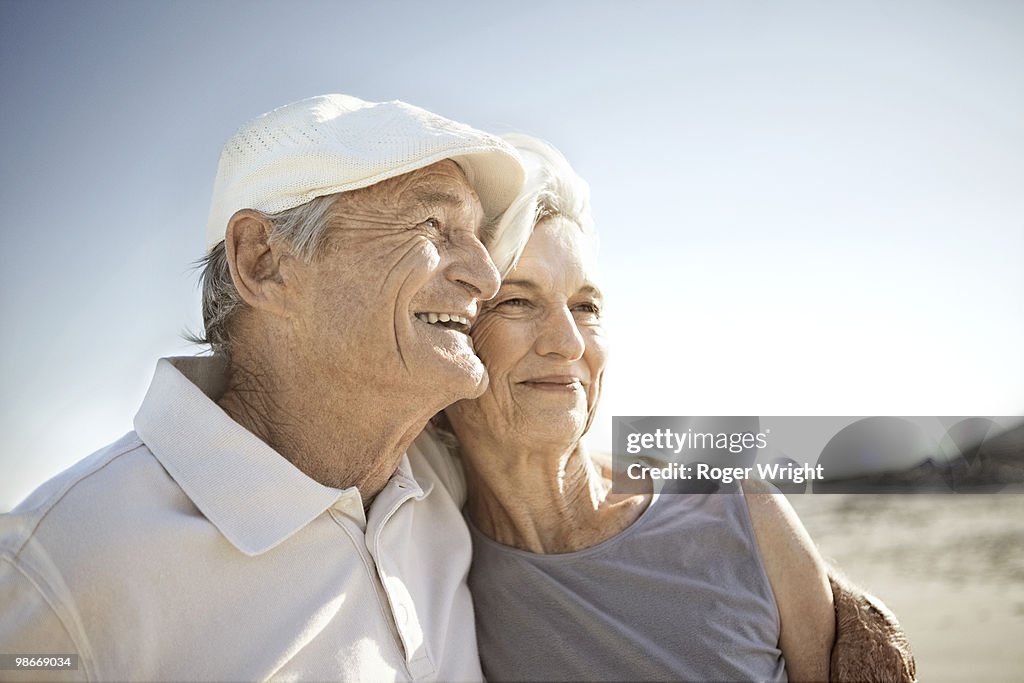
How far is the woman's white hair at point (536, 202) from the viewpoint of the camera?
263 cm

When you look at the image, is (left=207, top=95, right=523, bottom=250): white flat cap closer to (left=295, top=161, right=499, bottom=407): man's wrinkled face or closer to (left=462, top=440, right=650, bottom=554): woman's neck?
(left=295, top=161, right=499, bottom=407): man's wrinkled face

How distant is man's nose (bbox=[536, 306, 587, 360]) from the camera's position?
2.62 meters

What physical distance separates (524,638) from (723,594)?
651 millimetres

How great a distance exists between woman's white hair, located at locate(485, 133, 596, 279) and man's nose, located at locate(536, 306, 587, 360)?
220mm

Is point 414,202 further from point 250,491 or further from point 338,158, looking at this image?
point 250,491

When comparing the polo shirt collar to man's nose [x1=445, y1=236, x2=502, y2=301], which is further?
man's nose [x1=445, y1=236, x2=502, y2=301]

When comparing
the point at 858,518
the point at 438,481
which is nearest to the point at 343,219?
the point at 438,481

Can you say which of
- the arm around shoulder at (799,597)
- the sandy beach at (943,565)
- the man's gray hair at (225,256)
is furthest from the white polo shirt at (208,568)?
the sandy beach at (943,565)

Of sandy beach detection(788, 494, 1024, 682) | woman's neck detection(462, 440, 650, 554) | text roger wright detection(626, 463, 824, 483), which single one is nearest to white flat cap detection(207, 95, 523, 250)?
woman's neck detection(462, 440, 650, 554)

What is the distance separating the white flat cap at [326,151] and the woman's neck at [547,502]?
40.1 inches

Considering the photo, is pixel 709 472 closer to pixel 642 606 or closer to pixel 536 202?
pixel 642 606

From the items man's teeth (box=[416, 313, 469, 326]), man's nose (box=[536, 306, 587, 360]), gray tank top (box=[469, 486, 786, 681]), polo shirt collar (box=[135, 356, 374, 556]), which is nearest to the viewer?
polo shirt collar (box=[135, 356, 374, 556])

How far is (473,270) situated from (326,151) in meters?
0.54

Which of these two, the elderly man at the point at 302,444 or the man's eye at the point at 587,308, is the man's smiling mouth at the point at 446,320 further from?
the man's eye at the point at 587,308
